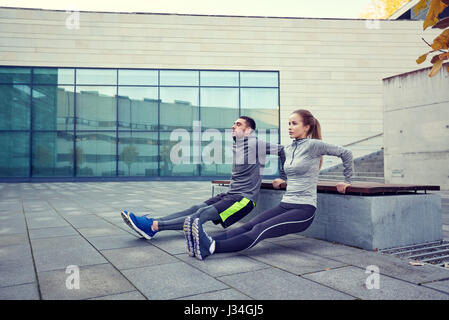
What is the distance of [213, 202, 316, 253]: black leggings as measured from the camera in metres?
3.59

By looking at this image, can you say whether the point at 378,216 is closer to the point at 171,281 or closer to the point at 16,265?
the point at 171,281

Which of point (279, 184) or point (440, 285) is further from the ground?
point (279, 184)

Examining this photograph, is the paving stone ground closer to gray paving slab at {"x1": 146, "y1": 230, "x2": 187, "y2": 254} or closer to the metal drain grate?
gray paving slab at {"x1": 146, "y1": 230, "x2": 187, "y2": 254}

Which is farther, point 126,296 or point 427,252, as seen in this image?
point 427,252

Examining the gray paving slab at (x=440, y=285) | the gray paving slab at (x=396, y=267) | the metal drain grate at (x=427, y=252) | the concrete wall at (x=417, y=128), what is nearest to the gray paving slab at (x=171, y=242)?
the gray paving slab at (x=396, y=267)

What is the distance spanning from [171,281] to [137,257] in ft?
3.23

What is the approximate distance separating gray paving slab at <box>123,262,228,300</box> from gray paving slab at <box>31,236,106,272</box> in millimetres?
715

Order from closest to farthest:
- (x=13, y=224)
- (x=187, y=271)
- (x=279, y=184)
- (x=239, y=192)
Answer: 1. (x=187, y=271)
2. (x=239, y=192)
3. (x=279, y=184)
4. (x=13, y=224)

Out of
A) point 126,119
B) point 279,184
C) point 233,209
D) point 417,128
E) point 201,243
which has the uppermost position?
point 126,119

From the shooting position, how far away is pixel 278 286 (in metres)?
2.86

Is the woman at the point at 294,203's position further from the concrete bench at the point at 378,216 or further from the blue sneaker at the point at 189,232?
the concrete bench at the point at 378,216

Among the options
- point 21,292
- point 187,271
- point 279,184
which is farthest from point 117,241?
point 279,184

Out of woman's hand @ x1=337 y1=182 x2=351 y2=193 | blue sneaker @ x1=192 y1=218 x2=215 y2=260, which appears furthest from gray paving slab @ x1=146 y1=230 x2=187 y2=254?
woman's hand @ x1=337 y1=182 x2=351 y2=193

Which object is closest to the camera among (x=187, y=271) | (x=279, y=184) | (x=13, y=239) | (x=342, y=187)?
(x=187, y=271)
